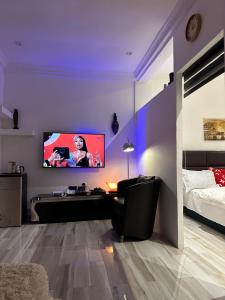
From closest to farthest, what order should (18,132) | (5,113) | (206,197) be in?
(206,197) → (5,113) → (18,132)

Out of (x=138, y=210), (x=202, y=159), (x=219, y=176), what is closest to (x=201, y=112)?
(x=202, y=159)

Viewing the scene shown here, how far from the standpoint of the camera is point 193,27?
2.48 metres

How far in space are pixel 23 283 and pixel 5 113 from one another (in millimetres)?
3475

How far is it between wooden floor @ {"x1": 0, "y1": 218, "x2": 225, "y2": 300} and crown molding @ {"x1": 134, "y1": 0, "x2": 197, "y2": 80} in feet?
9.17

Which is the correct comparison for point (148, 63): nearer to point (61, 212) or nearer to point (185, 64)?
point (185, 64)

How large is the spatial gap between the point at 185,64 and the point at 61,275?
262cm

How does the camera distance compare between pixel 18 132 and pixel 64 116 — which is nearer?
pixel 18 132

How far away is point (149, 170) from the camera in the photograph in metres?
4.11

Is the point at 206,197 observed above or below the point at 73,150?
below

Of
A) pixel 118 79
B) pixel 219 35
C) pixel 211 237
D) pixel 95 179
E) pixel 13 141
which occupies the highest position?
pixel 118 79

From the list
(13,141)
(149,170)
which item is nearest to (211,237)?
(149,170)

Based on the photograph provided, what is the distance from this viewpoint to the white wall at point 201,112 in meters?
5.12

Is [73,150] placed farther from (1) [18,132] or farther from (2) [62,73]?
(2) [62,73]

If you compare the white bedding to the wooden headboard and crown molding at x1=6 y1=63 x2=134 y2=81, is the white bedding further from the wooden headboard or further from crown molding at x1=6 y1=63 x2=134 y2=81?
crown molding at x1=6 y1=63 x2=134 y2=81
